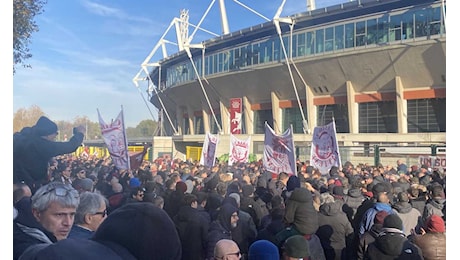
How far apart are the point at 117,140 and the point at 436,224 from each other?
93.6 inches

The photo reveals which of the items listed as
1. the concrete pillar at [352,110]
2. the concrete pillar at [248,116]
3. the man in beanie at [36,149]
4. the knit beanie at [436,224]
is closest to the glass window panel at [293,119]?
the concrete pillar at [248,116]

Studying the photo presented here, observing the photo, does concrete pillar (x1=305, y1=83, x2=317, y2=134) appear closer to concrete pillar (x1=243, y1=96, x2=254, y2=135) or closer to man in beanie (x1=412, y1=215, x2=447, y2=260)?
concrete pillar (x1=243, y1=96, x2=254, y2=135)

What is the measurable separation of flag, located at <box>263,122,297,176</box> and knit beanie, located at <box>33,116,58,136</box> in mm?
1649

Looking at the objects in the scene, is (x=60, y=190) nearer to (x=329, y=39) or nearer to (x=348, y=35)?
(x=329, y=39)

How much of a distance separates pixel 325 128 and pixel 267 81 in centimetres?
61

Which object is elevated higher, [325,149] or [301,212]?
[325,149]

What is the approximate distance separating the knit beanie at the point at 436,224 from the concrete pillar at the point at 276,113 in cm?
133

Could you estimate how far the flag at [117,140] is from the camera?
3.00 metres

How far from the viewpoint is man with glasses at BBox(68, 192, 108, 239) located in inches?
97.3

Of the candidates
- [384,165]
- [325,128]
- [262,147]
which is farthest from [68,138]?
[384,165]

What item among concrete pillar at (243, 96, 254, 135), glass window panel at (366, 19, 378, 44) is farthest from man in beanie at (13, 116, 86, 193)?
glass window panel at (366, 19, 378, 44)

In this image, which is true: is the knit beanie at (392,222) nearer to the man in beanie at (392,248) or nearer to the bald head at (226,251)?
the man in beanie at (392,248)

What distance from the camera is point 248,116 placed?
11.5 ft

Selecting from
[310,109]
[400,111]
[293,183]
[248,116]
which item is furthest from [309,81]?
[293,183]
